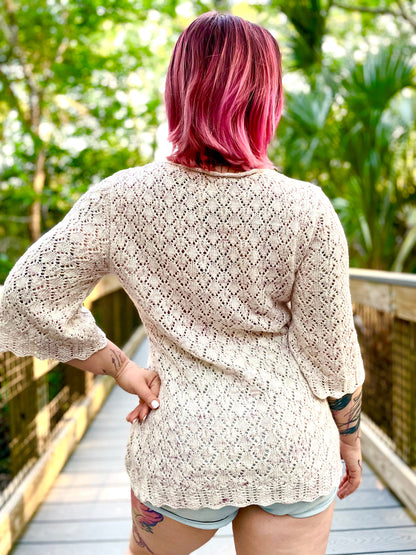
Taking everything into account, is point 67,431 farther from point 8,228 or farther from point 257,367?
point 8,228

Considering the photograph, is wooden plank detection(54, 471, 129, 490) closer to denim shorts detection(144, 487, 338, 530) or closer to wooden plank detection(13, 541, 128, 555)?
wooden plank detection(13, 541, 128, 555)

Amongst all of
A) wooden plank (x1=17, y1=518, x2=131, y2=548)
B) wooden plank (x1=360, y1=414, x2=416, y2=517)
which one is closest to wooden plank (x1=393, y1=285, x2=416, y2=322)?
wooden plank (x1=360, y1=414, x2=416, y2=517)

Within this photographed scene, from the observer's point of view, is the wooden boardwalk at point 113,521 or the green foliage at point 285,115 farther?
the green foliage at point 285,115

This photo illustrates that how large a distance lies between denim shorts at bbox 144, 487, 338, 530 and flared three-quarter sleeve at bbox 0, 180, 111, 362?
1.18 ft

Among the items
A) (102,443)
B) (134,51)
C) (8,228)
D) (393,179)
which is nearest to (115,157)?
(134,51)

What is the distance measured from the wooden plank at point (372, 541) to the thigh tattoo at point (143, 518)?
52.6 inches

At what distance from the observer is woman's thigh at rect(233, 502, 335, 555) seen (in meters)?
1.03

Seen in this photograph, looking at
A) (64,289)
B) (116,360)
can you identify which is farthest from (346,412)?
(64,289)

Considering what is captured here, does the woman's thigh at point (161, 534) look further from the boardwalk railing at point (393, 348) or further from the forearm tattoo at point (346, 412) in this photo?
the boardwalk railing at point (393, 348)

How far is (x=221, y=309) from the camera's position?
101 centimetres

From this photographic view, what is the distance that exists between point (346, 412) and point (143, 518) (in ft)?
1.43

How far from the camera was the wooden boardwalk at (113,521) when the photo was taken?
2236mm

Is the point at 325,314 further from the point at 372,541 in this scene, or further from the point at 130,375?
the point at 372,541

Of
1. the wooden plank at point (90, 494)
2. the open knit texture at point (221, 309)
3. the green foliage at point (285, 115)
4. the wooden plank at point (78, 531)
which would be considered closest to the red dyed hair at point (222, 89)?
the open knit texture at point (221, 309)
